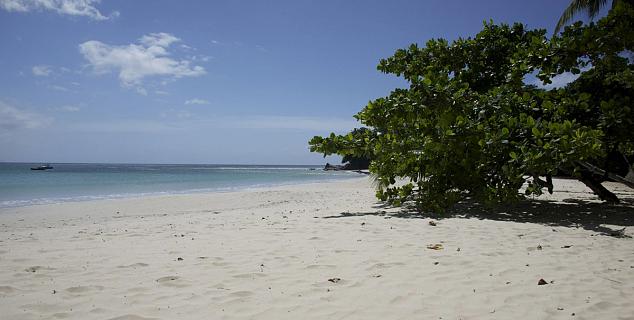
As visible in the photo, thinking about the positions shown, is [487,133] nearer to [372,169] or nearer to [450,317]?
[372,169]

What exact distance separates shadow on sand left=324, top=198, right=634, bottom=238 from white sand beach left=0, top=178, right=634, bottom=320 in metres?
0.14

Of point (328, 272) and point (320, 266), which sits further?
point (320, 266)

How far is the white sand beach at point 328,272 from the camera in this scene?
3.26m

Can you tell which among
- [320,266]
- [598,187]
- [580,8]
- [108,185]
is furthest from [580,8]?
[108,185]

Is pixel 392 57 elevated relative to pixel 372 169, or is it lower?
elevated

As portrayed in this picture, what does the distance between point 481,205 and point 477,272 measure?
6.64 meters

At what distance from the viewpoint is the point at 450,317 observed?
3051 millimetres

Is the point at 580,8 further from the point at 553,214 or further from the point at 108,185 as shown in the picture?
the point at 108,185

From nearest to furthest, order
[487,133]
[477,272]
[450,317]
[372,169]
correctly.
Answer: [450,317] → [477,272] → [487,133] → [372,169]

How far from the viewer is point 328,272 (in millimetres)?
4266

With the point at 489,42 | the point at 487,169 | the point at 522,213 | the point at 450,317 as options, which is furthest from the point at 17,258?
the point at 489,42

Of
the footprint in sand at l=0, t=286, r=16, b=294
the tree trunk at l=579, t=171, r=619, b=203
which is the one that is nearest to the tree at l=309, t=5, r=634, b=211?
the tree trunk at l=579, t=171, r=619, b=203

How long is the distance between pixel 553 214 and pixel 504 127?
256cm

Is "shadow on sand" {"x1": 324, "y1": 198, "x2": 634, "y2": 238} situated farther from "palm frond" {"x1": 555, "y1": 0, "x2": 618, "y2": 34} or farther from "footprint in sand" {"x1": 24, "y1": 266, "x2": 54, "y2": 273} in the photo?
"palm frond" {"x1": 555, "y1": 0, "x2": 618, "y2": 34}
